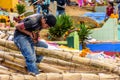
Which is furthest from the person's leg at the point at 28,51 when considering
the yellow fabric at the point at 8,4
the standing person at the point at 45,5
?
the yellow fabric at the point at 8,4

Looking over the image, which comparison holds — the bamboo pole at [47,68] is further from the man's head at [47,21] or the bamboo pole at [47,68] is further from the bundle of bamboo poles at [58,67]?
the man's head at [47,21]

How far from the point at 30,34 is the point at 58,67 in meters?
0.84

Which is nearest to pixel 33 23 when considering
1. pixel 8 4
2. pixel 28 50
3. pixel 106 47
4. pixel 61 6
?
pixel 28 50

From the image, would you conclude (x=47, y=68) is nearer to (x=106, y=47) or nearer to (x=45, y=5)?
(x=106, y=47)

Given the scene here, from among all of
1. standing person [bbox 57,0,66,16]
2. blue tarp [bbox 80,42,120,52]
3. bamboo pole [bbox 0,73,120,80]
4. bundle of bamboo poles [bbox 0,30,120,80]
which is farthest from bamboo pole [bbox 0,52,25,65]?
standing person [bbox 57,0,66,16]

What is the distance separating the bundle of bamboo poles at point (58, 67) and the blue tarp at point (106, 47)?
6.38 meters

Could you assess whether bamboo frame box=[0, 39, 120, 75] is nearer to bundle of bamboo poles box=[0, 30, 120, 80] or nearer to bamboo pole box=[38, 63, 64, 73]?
bundle of bamboo poles box=[0, 30, 120, 80]

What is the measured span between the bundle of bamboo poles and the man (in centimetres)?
15

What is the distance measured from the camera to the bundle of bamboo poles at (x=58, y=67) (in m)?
6.45

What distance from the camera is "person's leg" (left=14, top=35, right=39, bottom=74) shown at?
659 centimetres

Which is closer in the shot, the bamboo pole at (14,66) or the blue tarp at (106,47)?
the bamboo pole at (14,66)

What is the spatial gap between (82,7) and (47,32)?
12751 mm

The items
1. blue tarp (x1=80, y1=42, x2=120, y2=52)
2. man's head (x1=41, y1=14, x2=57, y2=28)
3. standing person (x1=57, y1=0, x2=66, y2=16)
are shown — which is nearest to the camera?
man's head (x1=41, y1=14, x2=57, y2=28)

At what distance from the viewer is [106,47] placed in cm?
1377
